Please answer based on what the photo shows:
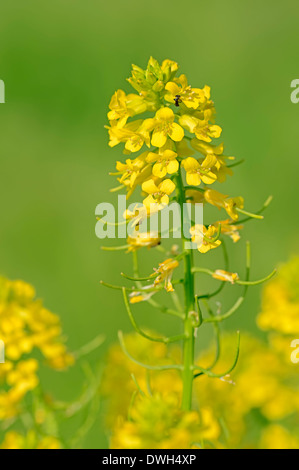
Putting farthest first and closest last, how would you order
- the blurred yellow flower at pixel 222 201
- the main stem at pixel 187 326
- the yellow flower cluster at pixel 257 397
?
1. the yellow flower cluster at pixel 257 397
2. the blurred yellow flower at pixel 222 201
3. the main stem at pixel 187 326

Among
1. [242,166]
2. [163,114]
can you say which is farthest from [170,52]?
[163,114]

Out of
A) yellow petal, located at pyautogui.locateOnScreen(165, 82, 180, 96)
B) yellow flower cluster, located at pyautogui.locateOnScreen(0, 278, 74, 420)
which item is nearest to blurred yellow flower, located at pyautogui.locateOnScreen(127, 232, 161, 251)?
yellow petal, located at pyautogui.locateOnScreen(165, 82, 180, 96)

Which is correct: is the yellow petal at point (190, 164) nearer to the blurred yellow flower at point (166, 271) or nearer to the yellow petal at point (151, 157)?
the yellow petal at point (151, 157)

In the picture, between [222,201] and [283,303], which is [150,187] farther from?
[283,303]

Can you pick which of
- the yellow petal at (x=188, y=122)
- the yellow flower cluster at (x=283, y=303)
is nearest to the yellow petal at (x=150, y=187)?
the yellow petal at (x=188, y=122)

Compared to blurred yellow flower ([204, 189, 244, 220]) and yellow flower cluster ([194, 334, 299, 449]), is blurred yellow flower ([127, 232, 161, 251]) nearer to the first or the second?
blurred yellow flower ([204, 189, 244, 220])

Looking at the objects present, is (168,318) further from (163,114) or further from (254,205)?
(163,114)
